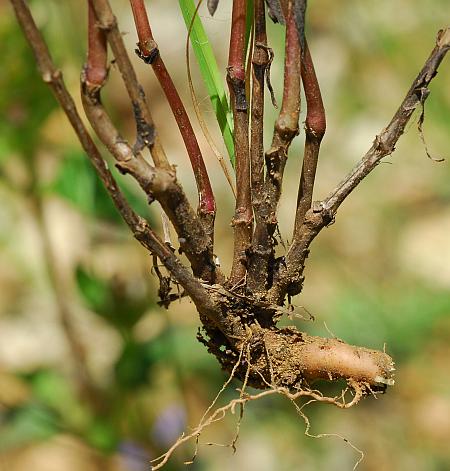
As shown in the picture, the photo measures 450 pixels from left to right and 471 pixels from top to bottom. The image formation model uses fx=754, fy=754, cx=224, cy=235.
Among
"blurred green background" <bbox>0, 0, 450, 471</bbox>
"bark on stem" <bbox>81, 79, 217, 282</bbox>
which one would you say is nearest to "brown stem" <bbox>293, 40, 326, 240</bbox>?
"bark on stem" <bbox>81, 79, 217, 282</bbox>

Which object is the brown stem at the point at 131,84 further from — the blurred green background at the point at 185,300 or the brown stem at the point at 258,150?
the blurred green background at the point at 185,300

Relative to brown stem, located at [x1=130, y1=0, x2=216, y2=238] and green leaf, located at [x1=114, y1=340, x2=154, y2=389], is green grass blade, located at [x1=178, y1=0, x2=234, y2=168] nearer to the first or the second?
brown stem, located at [x1=130, y1=0, x2=216, y2=238]

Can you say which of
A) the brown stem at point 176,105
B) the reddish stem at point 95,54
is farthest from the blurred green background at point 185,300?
the reddish stem at point 95,54

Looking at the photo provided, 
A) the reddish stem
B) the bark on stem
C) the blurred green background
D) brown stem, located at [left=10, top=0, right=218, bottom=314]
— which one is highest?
the blurred green background

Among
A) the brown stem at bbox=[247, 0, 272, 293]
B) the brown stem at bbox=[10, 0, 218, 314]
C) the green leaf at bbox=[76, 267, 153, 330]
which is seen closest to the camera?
the brown stem at bbox=[10, 0, 218, 314]

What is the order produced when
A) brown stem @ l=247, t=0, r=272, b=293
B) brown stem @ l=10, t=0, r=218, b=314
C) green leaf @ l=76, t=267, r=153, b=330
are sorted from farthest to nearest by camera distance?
green leaf @ l=76, t=267, r=153, b=330 → brown stem @ l=247, t=0, r=272, b=293 → brown stem @ l=10, t=0, r=218, b=314

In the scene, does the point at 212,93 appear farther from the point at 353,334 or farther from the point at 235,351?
the point at 353,334
